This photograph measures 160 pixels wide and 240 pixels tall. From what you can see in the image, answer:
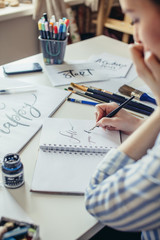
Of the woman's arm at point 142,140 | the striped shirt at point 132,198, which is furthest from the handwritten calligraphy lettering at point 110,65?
the striped shirt at point 132,198

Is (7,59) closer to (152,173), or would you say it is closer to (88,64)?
(88,64)

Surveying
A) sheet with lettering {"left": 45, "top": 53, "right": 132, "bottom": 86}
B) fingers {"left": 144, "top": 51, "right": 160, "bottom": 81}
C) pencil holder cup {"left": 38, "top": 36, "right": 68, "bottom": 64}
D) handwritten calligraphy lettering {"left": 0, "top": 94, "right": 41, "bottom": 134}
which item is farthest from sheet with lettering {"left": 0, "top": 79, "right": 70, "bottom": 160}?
fingers {"left": 144, "top": 51, "right": 160, "bottom": 81}

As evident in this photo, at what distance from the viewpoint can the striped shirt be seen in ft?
1.63

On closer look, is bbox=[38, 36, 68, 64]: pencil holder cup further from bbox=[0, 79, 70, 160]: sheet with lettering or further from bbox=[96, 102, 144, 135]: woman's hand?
bbox=[96, 102, 144, 135]: woman's hand

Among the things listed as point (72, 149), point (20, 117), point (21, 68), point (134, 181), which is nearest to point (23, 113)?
point (20, 117)

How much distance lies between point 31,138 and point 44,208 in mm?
233

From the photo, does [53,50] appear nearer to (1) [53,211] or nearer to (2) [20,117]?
(2) [20,117]

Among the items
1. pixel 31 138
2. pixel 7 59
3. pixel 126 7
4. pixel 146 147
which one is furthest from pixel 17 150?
pixel 7 59

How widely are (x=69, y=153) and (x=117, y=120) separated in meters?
0.18

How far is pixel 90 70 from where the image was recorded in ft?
3.81

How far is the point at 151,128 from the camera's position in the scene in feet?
2.21

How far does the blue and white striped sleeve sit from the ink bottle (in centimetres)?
15

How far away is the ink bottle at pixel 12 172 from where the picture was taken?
1.98 ft

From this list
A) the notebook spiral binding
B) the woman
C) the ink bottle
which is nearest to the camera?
the woman
